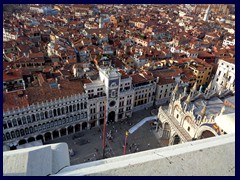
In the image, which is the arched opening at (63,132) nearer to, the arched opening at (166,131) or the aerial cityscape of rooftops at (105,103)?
the aerial cityscape of rooftops at (105,103)

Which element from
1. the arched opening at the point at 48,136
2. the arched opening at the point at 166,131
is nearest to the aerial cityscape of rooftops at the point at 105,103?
the arched opening at the point at 48,136

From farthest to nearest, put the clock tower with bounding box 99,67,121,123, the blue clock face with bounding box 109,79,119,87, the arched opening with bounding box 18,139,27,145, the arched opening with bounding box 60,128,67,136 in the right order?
the arched opening with bounding box 60,128,67,136
the blue clock face with bounding box 109,79,119,87
the clock tower with bounding box 99,67,121,123
the arched opening with bounding box 18,139,27,145

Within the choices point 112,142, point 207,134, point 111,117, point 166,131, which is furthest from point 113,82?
point 207,134

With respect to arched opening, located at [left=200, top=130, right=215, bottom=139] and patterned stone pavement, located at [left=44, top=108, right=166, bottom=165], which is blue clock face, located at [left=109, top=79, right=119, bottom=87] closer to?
patterned stone pavement, located at [left=44, top=108, right=166, bottom=165]

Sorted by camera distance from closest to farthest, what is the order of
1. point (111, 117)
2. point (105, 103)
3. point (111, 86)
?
point (111, 86) → point (105, 103) → point (111, 117)

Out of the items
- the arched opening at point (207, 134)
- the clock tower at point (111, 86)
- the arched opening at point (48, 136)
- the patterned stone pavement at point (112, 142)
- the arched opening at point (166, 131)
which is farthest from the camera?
the arched opening at point (166, 131)

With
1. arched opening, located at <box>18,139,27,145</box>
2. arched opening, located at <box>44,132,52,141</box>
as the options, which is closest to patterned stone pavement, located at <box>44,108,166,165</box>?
arched opening, located at <box>44,132,52,141</box>

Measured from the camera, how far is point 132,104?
59.4 m

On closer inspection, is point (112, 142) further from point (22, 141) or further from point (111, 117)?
point (22, 141)

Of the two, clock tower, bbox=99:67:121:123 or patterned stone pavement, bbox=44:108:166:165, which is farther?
clock tower, bbox=99:67:121:123

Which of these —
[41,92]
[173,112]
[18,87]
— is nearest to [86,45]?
[18,87]

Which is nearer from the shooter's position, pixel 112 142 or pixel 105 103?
pixel 112 142


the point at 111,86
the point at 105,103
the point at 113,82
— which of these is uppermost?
the point at 113,82

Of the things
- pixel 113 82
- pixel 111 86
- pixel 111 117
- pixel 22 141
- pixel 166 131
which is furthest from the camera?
pixel 111 117
